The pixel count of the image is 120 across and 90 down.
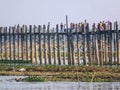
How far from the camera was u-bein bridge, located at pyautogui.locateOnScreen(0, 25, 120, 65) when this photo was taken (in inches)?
2164

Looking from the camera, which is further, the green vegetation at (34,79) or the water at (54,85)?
the green vegetation at (34,79)

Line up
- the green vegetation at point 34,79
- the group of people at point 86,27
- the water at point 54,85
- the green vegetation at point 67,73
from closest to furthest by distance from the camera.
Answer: the water at point 54,85 → the green vegetation at point 34,79 → the green vegetation at point 67,73 → the group of people at point 86,27

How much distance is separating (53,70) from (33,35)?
1598 centimetres

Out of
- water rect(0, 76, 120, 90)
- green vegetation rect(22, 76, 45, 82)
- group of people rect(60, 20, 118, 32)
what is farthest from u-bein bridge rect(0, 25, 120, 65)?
water rect(0, 76, 120, 90)

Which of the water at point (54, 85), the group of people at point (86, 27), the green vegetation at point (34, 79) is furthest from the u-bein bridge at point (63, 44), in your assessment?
the water at point (54, 85)

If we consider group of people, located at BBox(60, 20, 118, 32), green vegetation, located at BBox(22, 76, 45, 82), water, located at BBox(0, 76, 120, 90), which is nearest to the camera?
water, located at BBox(0, 76, 120, 90)

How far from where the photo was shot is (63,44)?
58500 mm

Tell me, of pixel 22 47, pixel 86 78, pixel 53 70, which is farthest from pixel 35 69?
pixel 22 47

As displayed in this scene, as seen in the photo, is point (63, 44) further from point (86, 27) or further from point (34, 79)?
point (34, 79)

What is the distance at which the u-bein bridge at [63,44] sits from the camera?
54969 mm

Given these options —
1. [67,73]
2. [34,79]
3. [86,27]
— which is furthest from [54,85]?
[86,27]

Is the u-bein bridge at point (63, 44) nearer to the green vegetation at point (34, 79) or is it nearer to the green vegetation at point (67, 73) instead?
the green vegetation at point (67, 73)

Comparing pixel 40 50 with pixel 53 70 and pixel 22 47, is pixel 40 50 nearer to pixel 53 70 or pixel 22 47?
pixel 22 47

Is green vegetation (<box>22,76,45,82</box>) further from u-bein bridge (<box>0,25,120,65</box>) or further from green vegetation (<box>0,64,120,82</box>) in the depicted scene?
u-bein bridge (<box>0,25,120,65</box>)
